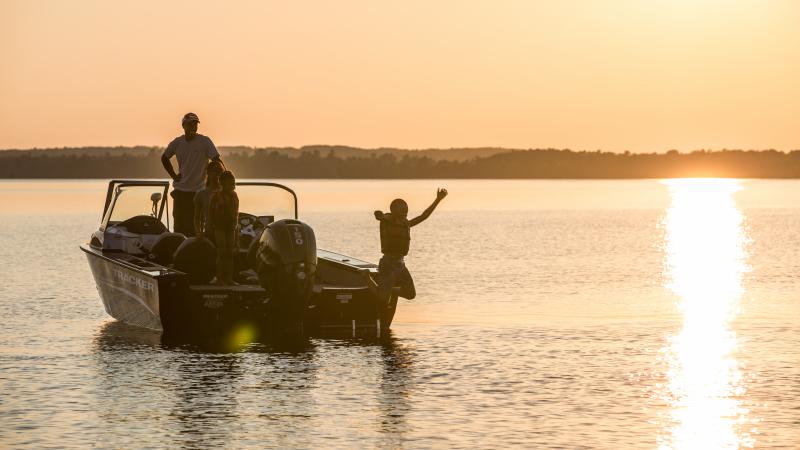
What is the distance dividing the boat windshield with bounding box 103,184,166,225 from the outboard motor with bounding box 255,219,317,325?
478cm

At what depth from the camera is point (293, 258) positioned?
18.6 metres

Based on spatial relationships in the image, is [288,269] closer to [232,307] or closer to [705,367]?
[232,307]

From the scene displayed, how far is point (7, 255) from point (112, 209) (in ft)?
68.7

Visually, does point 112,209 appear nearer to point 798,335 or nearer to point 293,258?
point 293,258

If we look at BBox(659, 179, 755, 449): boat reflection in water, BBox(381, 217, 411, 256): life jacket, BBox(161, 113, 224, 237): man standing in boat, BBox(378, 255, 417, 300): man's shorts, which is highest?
BBox(161, 113, 224, 237): man standing in boat

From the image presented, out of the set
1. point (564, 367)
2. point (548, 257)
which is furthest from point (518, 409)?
point (548, 257)

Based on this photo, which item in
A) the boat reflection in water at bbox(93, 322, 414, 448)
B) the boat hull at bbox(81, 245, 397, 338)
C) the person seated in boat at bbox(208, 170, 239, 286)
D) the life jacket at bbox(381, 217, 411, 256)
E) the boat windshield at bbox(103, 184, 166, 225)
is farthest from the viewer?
the boat windshield at bbox(103, 184, 166, 225)

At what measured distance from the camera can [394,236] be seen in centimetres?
1959

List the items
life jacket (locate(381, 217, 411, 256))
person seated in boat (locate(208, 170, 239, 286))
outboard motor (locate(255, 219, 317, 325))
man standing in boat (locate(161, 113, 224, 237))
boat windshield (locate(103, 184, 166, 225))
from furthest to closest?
boat windshield (locate(103, 184, 166, 225))
man standing in boat (locate(161, 113, 224, 237))
life jacket (locate(381, 217, 411, 256))
person seated in boat (locate(208, 170, 239, 286))
outboard motor (locate(255, 219, 317, 325))

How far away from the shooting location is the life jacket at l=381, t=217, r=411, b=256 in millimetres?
19594

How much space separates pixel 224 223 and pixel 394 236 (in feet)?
7.80

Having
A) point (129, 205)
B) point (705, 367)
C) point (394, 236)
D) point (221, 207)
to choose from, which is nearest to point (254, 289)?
point (221, 207)

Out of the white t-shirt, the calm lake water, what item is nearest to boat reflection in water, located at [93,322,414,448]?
the calm lake water

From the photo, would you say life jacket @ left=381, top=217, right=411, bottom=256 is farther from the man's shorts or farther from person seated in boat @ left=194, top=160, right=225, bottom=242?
person seated in boat @ left=194, top=160, right=225, bottom=242
